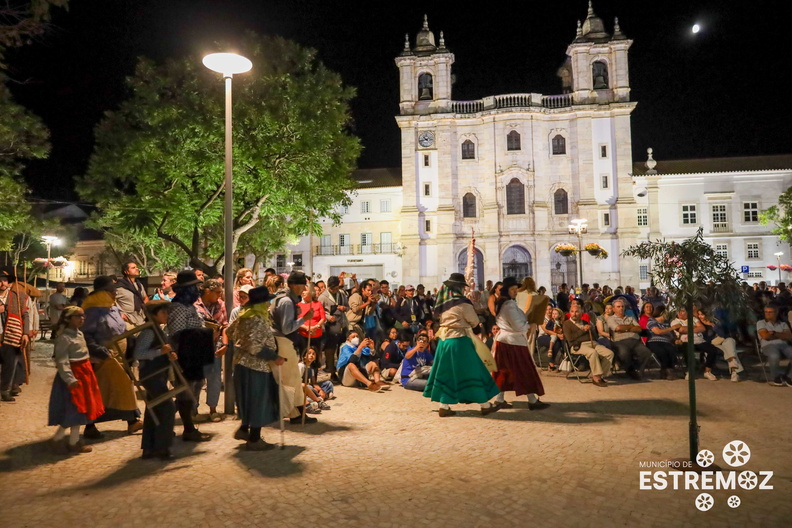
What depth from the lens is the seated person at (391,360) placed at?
10188 millimetres

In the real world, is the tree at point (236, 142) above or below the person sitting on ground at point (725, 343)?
above

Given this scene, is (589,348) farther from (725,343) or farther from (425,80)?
(425,80)

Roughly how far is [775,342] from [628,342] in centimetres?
234

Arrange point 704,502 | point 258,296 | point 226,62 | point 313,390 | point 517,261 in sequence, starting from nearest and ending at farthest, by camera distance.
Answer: point 704,502 → point 258,296 → point 226,62 → point 313,390 → point 517,261

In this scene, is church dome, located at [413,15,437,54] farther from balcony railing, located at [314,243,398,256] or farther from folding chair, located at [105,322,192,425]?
folding chair, located at [105,322,192,425]

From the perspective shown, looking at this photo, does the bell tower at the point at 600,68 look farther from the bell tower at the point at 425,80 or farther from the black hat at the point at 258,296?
the black hat at the point at 258,296

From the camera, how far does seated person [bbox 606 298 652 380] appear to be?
10.0m

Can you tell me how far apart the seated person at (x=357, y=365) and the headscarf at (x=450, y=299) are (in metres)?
2.57

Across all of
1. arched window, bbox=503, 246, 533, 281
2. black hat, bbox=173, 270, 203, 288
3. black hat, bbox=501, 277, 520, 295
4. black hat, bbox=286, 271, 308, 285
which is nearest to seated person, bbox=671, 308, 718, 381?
black hat, bbox=501, 277, 520, 295

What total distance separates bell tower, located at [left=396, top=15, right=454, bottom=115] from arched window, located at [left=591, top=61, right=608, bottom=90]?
11.4 metres

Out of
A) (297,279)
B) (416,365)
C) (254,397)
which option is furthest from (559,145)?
(254,397)

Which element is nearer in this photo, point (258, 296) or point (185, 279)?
point (258, 296)

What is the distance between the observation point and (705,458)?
492cm

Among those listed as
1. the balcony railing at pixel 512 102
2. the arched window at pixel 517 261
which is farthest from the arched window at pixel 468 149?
the arched window at pixel 517 261
